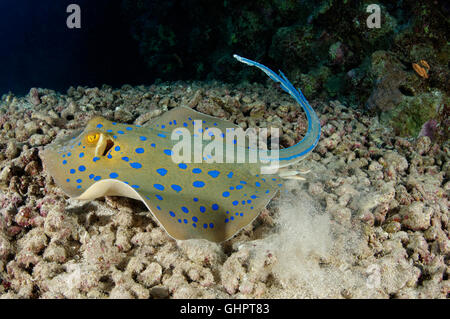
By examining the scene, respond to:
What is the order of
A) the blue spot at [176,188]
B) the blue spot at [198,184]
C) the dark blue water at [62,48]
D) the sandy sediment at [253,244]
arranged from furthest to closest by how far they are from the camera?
the dark blue water at [62,48] < the blue spot at [198,184] < the blue spot at [176,188] < the sandy sediment at [253,244]

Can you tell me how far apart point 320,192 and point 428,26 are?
5.74m

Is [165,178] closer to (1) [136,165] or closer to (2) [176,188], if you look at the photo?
(2) [176,188]

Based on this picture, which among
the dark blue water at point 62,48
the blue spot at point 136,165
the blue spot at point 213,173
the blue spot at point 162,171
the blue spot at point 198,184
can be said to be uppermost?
the dark blue water at point 62,48

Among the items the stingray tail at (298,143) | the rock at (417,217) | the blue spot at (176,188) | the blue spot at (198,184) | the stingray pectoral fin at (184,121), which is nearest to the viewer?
the blue spot at (176,188)

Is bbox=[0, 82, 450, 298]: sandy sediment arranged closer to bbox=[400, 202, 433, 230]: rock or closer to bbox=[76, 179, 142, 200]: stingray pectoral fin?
bbox=[400, 202, 433, 230]: rock

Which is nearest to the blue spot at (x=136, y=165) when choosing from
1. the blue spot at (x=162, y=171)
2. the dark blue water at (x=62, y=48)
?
the blue spot at (x=162, y=171)

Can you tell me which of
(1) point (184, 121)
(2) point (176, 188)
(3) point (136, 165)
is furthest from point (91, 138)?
(1) point (184, 121)

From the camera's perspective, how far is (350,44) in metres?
7.85

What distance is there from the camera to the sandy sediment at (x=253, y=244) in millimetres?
2201

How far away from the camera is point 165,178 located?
2805 mm

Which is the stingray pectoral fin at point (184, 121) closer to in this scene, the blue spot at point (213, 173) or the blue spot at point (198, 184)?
the blue spot at point (213, 173)

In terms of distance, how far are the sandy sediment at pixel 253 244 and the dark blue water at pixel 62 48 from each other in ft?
62.6

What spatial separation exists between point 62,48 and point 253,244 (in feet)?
94.0
